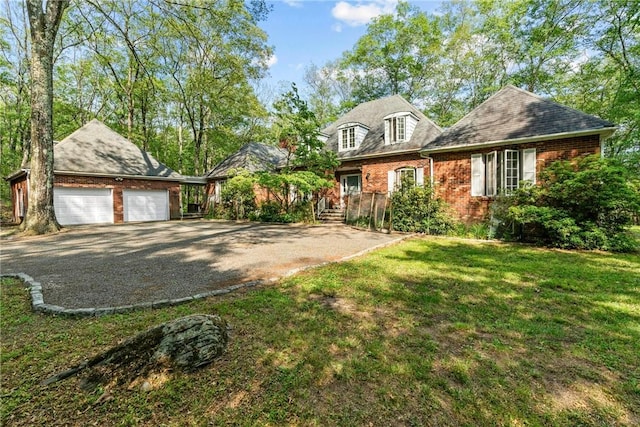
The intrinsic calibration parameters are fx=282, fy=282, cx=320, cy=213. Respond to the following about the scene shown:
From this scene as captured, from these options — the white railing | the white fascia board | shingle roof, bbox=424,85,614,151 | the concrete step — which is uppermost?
shingle roof, bbox=424,85,614,151

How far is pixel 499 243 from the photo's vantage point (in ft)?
28.3

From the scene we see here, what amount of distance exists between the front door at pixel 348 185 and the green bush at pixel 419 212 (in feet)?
16.4

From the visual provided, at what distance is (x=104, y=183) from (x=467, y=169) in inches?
725

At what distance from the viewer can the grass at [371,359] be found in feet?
6.38

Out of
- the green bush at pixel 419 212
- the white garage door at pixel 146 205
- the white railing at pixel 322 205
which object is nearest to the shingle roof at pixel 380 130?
the white railing at pixel 322 205

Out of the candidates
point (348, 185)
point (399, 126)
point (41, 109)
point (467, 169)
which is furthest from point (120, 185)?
point (467, 169)

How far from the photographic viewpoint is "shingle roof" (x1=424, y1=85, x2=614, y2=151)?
9.16 meters

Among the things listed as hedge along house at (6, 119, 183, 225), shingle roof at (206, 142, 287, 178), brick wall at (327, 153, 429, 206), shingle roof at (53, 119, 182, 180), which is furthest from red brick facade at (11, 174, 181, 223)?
brick wall at (327, 153, 429, 206)

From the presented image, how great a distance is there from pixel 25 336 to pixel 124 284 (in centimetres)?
167

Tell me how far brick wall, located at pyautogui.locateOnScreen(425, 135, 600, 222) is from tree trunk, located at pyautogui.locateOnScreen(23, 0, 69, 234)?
14.9 metres

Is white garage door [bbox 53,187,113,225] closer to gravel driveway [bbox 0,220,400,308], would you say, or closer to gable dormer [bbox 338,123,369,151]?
gravel driveway [bbox 0,220,400,308]

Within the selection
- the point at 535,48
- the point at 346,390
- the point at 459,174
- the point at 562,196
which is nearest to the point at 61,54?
the point at 459,174

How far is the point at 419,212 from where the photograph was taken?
34.9 ft

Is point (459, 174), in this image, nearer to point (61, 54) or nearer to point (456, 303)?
point (456, 303)
